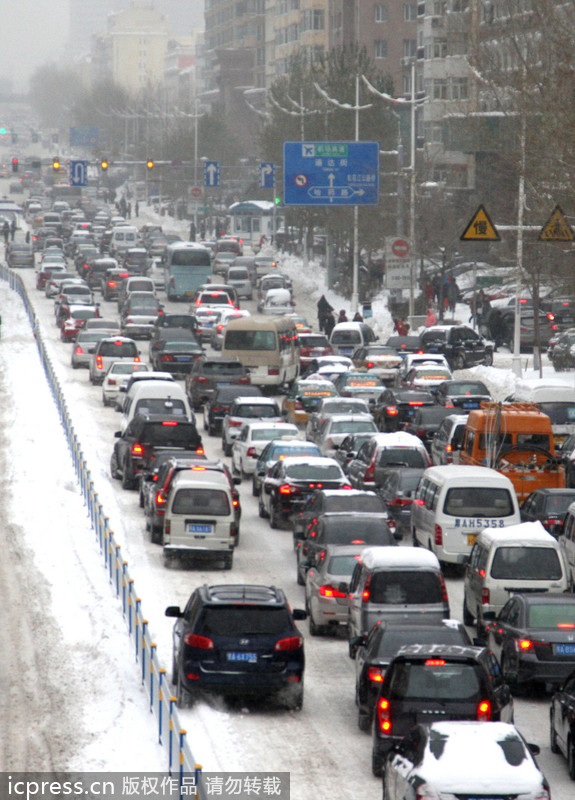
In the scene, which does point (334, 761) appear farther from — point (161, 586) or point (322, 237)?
point (322, 237)

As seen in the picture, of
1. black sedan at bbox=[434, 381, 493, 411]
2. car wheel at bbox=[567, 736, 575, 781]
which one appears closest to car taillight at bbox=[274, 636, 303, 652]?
car wheel at bbox=[567, 736, 575, 781]

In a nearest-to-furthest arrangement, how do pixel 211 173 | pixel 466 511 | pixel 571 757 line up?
pixel 571 757 → pixel 466 511 → pixel 211 173

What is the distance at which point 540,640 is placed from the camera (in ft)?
54.9

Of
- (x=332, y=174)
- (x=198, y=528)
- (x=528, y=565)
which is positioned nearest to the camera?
(x=528, y=565)

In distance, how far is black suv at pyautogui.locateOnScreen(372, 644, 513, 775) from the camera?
A: 1373 cm

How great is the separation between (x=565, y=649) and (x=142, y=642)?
15.5 ft

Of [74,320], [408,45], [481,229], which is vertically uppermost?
[408,45]

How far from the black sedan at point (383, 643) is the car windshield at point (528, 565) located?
3.90 m

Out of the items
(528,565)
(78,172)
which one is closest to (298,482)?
(528,565)

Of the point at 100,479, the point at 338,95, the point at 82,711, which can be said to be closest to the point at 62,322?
the point at 338,95

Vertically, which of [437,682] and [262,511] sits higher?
[437,682]

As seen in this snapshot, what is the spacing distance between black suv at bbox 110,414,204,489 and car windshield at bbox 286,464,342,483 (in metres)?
3.49

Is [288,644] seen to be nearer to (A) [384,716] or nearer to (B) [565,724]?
(A) [384,716]

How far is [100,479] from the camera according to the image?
3181cm
